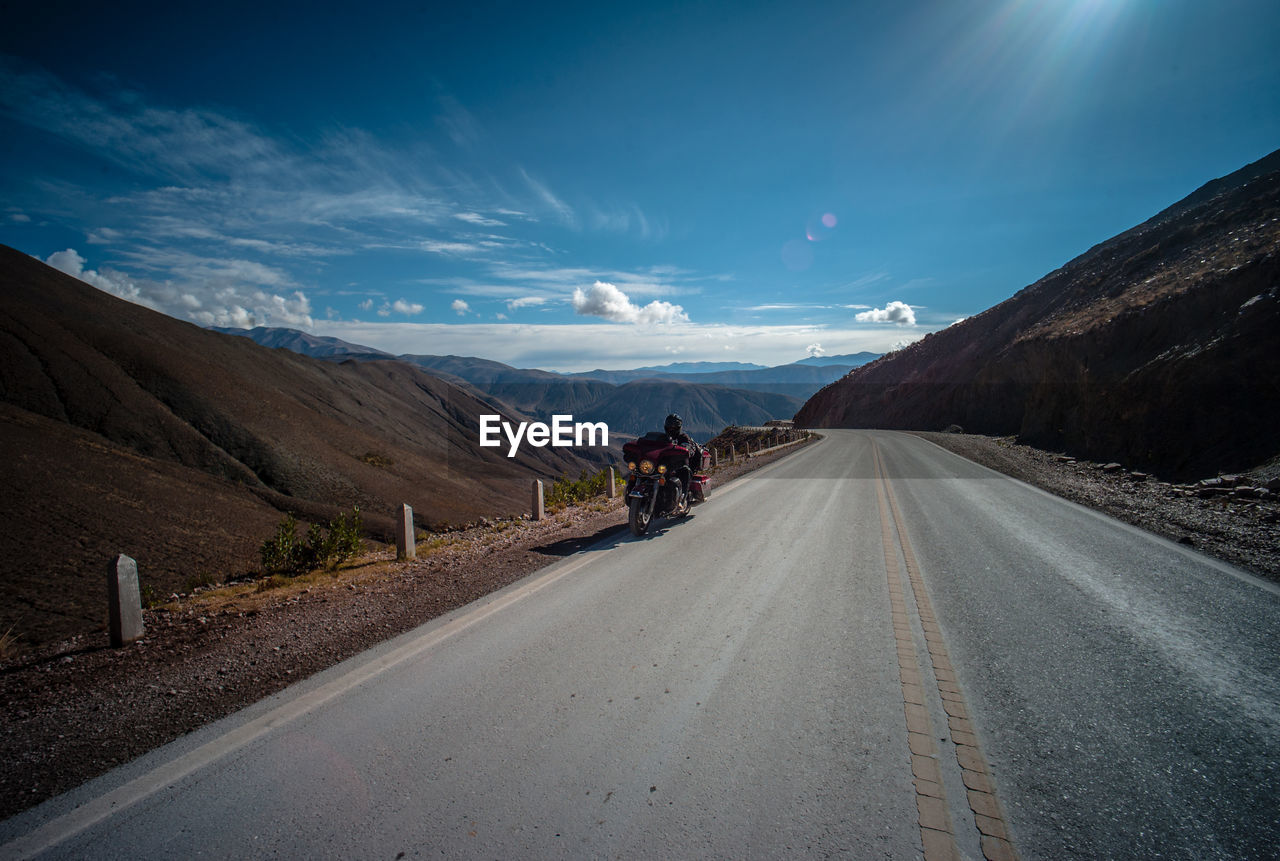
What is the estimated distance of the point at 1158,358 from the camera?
17875mm

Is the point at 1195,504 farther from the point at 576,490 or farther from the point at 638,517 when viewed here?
the point at 576,490

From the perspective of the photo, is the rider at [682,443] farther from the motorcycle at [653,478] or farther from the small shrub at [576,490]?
the small shrub at [576,490]

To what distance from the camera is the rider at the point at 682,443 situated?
9680 mm

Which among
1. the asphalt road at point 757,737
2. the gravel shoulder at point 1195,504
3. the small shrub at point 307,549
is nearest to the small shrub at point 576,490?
the small shrub at point 307,549

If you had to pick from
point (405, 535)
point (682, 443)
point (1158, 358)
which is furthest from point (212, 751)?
point (1158, 358)

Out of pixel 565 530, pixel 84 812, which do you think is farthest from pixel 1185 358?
pixel 84 812

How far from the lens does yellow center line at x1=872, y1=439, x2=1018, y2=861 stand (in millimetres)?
2326

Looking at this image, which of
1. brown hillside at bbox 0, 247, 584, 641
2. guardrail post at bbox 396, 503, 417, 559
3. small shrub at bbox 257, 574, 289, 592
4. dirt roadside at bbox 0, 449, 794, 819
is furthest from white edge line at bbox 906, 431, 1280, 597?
brown hillside at bbox 0, 247, 584, 641

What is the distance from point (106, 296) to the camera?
4175 centimetres

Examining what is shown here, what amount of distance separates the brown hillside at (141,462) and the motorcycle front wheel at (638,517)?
8638 millimetres

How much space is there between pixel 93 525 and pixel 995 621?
881 inches

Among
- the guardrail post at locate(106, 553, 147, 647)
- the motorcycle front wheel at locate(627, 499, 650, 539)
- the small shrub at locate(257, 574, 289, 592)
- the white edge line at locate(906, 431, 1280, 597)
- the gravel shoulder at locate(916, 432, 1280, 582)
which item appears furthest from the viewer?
the motorcycle front wheel at locate(627, 499, 650, 539)

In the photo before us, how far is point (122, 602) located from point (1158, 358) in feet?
82.1

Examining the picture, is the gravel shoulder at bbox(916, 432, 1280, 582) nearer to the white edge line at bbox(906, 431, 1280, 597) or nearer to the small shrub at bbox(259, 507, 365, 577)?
the white edge line at bbox(906, 431, 1280, 597)
